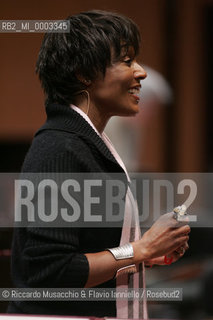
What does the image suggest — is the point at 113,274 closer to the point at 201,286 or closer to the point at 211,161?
the point at 201,286

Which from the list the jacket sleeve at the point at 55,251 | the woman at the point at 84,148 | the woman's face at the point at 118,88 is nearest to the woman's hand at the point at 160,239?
the woman at the point at 84,148

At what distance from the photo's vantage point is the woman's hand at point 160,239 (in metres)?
0.99

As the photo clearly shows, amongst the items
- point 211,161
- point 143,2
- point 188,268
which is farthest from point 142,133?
point 143,2

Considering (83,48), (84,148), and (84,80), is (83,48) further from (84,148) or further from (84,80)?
(84,148)

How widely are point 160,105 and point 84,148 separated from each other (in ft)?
3.98

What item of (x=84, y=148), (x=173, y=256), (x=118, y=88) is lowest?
(x=173, y=256)

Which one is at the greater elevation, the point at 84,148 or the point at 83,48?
the point at 83,48

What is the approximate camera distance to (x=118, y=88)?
105 centimetres

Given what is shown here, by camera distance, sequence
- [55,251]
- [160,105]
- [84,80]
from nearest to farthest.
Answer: [55,251] < [84,80] < [160,105]

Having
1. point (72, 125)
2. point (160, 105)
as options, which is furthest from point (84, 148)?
point (160, 105)

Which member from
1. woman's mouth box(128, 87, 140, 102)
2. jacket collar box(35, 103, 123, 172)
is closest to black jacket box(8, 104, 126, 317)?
jacket collar box(35, 103, 123, 172)

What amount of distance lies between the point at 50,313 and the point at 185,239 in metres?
0.27

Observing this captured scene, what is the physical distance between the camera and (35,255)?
93 centimetres

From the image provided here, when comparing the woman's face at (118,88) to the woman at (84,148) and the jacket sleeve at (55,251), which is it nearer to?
the woman at (84,148)
